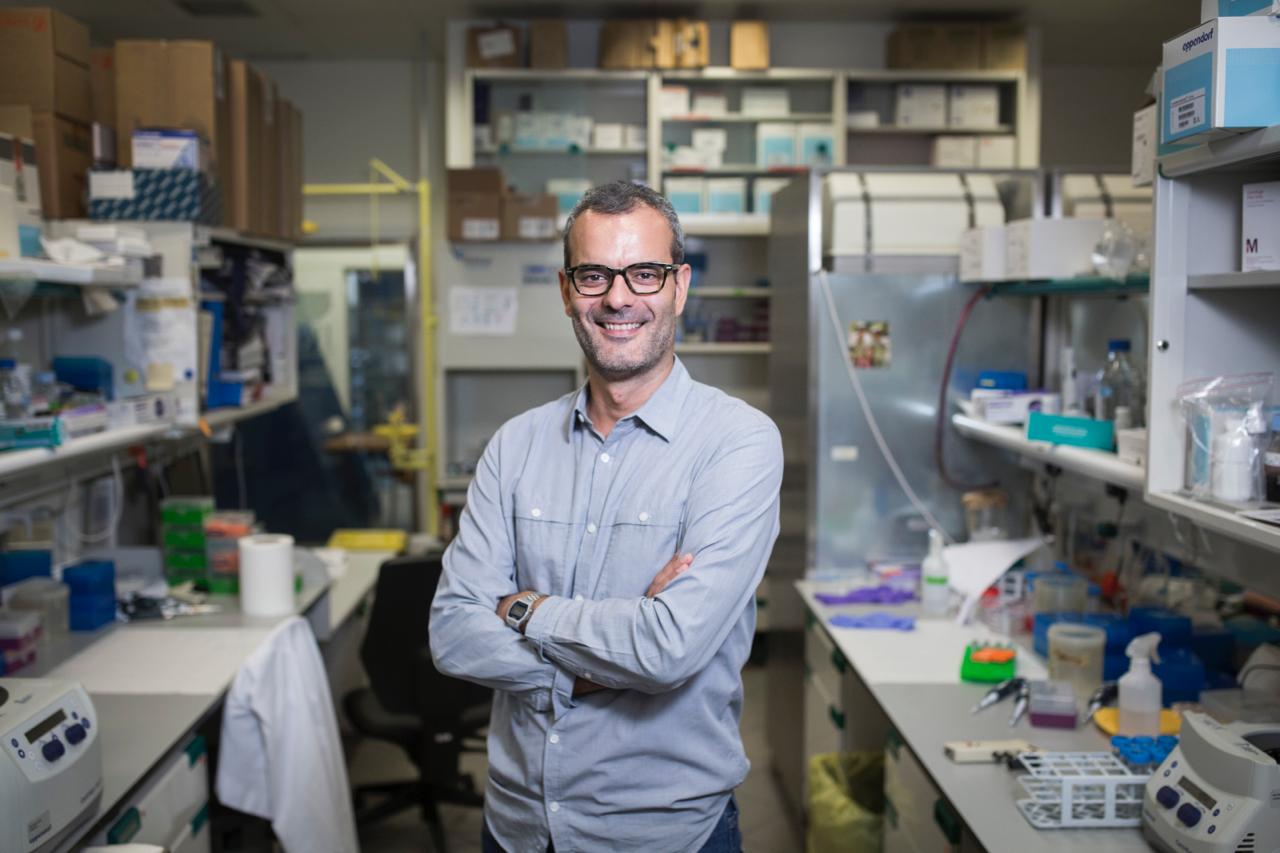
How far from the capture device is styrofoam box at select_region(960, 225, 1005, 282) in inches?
116

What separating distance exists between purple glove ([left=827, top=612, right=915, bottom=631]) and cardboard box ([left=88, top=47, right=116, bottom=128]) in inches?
95.5

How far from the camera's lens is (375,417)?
6.09 meters

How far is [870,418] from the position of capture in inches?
127

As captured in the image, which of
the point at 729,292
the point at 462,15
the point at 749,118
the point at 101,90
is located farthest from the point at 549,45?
the point at 101,90

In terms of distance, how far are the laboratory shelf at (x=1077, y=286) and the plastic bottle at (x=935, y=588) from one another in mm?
729

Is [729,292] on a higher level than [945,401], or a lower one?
higher

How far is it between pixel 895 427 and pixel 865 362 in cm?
21

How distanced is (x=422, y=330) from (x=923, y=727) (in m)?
4.31

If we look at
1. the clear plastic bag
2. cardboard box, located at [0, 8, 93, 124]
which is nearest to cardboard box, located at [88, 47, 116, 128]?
cardboard box, located at [0, 8, 93, 124]

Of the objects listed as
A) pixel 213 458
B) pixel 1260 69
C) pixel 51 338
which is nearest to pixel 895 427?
pixel 1260 69

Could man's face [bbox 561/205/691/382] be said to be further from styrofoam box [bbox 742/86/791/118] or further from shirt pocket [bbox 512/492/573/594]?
styrofoam box [bbox 742/86/791/118]

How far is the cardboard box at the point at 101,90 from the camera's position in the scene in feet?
10.3

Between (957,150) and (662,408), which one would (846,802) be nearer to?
(662,408)

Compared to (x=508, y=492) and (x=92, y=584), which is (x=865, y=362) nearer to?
(x=508, y=492)
